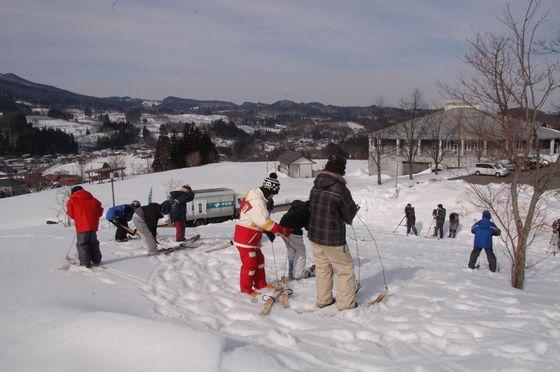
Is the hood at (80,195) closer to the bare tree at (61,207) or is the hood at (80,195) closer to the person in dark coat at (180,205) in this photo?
the person in dark coat at (180,205)

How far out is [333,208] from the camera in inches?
201

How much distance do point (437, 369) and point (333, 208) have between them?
207 cm

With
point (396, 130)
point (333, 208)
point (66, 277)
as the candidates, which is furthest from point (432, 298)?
point (396, 130)

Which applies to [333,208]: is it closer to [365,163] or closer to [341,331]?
[341,331]

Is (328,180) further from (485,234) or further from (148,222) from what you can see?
(485,234)

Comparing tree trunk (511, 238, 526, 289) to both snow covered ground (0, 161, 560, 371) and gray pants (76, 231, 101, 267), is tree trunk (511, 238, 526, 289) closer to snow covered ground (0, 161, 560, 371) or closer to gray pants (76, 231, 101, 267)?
snow covered ground (0, 161, 560, 371)

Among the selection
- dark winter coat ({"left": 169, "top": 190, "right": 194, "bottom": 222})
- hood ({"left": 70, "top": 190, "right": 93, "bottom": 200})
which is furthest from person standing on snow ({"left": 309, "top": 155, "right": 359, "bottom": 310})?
dark winter coat ({"left": 169, "top": 190, "right": 194, "bottom": 222})

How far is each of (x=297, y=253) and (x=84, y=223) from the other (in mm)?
3703

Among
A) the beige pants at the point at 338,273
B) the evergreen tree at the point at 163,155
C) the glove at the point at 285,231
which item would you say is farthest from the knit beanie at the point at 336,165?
the evergreen tree at the point at 163,155

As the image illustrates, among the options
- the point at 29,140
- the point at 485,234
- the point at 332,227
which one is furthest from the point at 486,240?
the point at 29,140

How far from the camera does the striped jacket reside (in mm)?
5716

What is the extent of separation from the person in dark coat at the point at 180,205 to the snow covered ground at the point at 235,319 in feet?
3.98

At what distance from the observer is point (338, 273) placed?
5.35 m

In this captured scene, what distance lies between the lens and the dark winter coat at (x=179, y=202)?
9.66m
